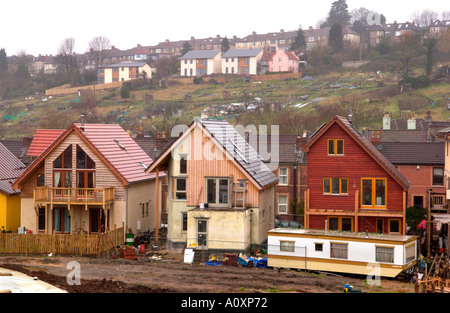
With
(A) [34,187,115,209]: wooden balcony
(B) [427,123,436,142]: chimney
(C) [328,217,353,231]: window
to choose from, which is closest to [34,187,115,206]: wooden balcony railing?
(A) [34,187,115,209]: wooden balcony

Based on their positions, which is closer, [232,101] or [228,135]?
[228,135]

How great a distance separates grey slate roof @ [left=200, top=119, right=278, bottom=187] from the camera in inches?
1449

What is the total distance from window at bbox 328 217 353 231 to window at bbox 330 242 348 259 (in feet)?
20.0

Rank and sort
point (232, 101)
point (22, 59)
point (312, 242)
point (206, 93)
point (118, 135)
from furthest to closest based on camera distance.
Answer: point (22, 59)
point (206, 93)
point (232, 101)
point (118, 135)
point (312, 242)

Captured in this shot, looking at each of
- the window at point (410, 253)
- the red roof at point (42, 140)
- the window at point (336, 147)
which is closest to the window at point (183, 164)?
the window at point (336, 147)

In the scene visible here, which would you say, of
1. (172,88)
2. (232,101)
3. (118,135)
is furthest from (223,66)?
(118,135)

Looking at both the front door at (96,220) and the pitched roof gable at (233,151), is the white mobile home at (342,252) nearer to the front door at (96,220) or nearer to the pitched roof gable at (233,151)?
the pitched roof gable at (233,151)

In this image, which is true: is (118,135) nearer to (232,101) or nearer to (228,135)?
(228,135)

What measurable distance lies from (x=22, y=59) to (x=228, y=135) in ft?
566

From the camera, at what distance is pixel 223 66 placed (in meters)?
164

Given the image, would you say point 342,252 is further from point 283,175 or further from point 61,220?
point 283,175

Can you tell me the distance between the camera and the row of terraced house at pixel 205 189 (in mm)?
36281

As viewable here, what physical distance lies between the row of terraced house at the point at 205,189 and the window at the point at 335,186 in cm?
6

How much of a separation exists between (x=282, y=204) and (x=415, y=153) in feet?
40.6
